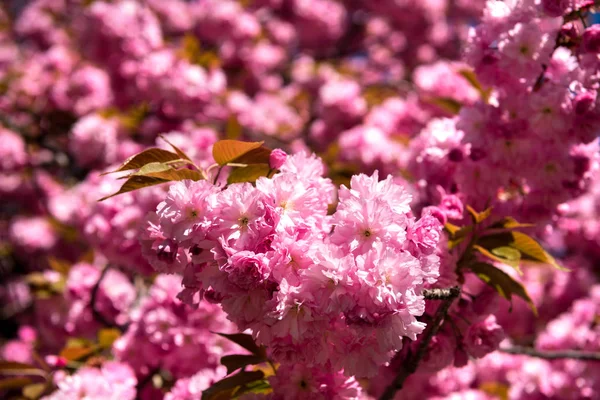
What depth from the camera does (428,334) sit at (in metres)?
1.61

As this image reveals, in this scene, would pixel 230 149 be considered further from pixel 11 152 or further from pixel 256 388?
pixel 11 152

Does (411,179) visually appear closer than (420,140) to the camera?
No

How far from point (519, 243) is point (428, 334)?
49 centimetres

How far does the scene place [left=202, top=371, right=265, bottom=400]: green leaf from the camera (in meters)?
1.58

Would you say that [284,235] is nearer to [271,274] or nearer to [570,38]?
[271,274]

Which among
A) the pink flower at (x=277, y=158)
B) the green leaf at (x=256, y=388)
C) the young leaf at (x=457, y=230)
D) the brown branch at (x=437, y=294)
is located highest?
the pink flower at (x=277, y=158)

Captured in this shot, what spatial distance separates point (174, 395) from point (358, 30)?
7.18 meters

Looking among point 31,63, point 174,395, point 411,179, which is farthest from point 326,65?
point 174,395

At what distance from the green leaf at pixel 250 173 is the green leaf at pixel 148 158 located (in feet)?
0.57

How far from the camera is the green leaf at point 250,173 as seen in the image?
1597 mm

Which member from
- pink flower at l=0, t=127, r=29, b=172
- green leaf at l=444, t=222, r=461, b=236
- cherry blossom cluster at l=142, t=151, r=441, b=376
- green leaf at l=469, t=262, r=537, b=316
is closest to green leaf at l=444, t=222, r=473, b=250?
green leaf at l=444, t=222, r=461, b=236

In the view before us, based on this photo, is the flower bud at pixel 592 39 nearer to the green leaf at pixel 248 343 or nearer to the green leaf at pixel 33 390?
the green leaf at pixel 248 343

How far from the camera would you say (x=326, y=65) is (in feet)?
21.9

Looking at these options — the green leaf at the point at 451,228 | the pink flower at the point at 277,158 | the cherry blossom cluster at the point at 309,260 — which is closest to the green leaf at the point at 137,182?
the cherry blossom cluster at the point at 309,260
